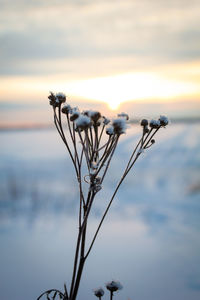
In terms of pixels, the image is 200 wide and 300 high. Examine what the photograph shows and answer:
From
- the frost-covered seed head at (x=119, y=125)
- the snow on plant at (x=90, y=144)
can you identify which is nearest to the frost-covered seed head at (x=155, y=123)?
the snow on plant at (x=90, y=144)

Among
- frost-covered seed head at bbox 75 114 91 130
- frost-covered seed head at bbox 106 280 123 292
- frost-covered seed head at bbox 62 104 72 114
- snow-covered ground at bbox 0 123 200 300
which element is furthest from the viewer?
snow-covered ground at bbox 0 123 200 300

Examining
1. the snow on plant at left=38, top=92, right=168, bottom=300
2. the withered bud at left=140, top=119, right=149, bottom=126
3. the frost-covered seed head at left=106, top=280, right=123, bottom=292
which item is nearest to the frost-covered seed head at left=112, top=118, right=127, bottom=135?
the snow on plant at left=38, top=92, right=168, bottom=300

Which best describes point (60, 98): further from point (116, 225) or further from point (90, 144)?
point (116, 225)

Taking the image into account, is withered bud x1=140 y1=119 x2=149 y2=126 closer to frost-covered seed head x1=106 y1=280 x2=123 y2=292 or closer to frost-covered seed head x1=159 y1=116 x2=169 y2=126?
frost-covered seed head x1=159 y1=116 x2=169 y2=126

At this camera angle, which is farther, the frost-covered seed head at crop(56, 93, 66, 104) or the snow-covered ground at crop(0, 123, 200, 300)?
the snow-covered ground at crop(0, 123, 200, 300)

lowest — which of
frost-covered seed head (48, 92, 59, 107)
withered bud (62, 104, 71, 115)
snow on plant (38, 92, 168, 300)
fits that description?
snow on plant (38, 92, 168, 300)

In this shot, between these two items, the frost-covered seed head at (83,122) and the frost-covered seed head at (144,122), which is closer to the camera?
the frost-covered seed head at (83,122)

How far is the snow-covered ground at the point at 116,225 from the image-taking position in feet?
5.30

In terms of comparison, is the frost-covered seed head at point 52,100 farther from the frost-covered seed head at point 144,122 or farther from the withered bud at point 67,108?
the frost-covered seed head at point 144,122

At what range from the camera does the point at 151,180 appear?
2.66m

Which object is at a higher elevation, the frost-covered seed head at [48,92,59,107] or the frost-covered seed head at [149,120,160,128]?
the frost-covered seed head at [48,92,59,107]

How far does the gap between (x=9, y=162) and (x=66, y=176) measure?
1.63 feet

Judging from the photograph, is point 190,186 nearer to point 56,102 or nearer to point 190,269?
point 190,269

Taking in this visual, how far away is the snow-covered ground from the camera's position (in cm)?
162
